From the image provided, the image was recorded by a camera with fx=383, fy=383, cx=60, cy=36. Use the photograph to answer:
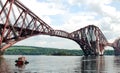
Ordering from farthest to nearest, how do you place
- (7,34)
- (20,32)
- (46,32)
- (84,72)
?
(46,32) → (20,32) → (7,34) → (84,72)

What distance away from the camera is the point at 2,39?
136500 mm

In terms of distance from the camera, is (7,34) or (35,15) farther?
(35,15)

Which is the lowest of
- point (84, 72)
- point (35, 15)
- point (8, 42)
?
point (84, 72)

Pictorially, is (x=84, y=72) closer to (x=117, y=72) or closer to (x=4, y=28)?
(x=117, y=72)

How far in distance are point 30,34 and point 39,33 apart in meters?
13.1

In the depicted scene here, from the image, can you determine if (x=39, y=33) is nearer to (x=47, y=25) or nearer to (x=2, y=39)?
(x=47, y=25)

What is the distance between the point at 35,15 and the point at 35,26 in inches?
262

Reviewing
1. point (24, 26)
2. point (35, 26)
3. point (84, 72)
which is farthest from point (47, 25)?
point (84, 72)

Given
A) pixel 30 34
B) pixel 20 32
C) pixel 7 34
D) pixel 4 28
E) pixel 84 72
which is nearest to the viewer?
pixel 84 72

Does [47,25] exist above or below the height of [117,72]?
above

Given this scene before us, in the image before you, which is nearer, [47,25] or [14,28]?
[14,28]

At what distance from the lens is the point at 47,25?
196750mm

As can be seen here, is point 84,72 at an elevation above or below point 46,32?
below

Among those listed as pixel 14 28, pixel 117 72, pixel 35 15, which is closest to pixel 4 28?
pixel 14 28
